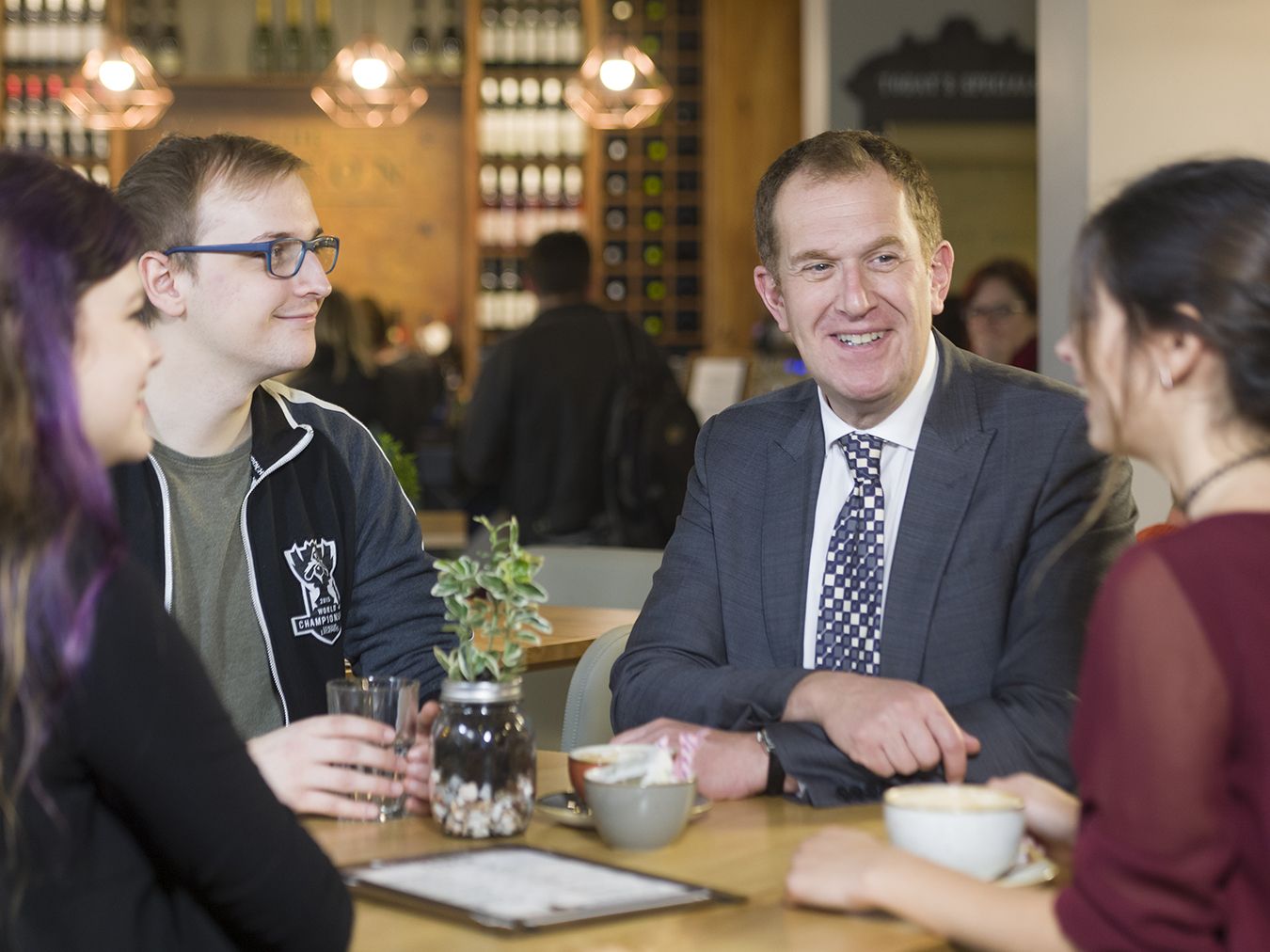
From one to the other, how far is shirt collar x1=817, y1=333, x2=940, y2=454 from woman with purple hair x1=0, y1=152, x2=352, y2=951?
122 centimetres

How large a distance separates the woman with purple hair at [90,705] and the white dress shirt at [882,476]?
109 centimetres

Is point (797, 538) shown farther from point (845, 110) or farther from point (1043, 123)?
point (845, 110)

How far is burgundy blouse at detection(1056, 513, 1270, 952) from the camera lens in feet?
3.79

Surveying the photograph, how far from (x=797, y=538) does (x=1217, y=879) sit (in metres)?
1.11

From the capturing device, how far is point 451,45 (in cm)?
939

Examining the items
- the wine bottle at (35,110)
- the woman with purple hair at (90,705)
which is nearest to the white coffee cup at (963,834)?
the woman with purple hair at (90,705)

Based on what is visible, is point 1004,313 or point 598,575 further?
point 1004,313

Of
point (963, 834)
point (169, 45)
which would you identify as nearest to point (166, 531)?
point (963, 834)

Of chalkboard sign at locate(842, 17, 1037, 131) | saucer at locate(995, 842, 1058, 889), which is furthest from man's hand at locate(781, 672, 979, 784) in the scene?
chalkboard sign at locate(842, 17, 1037, 131)

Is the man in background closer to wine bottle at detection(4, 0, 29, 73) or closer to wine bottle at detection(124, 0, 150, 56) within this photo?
wine bottle at detection(124, 0, 150, 56)

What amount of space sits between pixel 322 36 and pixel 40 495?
28.7 ft

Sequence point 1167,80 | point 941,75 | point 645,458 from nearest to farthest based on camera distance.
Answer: point 1167,80 → point 645,458 → point 941,75

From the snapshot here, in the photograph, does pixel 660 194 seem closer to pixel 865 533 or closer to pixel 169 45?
pixel 169 45

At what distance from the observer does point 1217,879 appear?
3.86 ft
